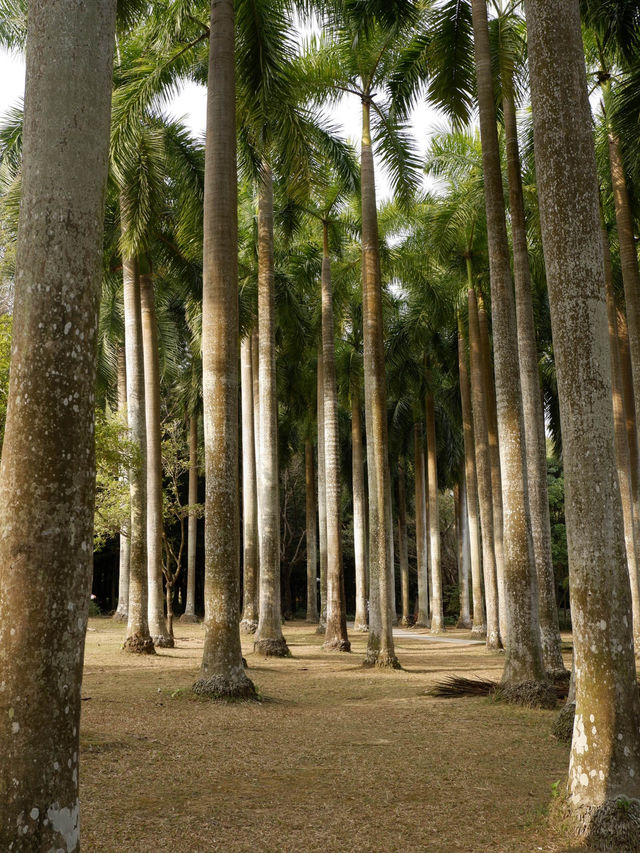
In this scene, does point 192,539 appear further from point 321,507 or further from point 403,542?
point 403,542

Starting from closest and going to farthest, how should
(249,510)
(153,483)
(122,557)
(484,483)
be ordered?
(153,483) < (484,483) < (249,510) < (122,557)

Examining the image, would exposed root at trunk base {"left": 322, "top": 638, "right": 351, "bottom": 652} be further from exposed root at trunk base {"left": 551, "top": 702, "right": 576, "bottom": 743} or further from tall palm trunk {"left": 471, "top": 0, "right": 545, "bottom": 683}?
exposed root at trunk base {"left": 551, "top": 702, "right": 576, "bottom": 743}

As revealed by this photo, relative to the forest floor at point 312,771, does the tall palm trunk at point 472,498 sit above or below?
above

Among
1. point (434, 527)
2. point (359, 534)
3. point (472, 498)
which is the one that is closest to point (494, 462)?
point (472, 498)

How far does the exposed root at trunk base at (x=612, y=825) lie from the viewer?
480 centimetres

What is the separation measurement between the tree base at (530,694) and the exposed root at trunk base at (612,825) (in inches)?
236

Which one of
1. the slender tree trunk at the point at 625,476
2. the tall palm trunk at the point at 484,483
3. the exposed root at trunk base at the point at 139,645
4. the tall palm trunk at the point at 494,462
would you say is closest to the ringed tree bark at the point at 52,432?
the exposed root at trunk base at the point at 139,645

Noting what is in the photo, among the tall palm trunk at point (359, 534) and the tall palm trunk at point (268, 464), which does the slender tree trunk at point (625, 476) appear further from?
the tall palm trunk at point (359, 534)

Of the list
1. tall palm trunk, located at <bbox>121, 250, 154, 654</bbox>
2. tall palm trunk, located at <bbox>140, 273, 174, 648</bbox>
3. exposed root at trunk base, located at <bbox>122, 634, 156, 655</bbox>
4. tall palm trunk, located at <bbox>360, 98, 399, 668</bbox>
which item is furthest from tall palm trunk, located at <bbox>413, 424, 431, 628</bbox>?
tall palm trunk, located at <bbox>121, 250, 154, 654</bbox>

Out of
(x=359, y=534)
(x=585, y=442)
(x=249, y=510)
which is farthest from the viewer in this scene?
(x=359, y=534)

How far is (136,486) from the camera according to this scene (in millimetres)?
16625

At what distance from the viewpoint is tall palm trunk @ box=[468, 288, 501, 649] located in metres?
19.2

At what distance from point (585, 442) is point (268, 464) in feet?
40.6

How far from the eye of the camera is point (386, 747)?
8.20 meters
